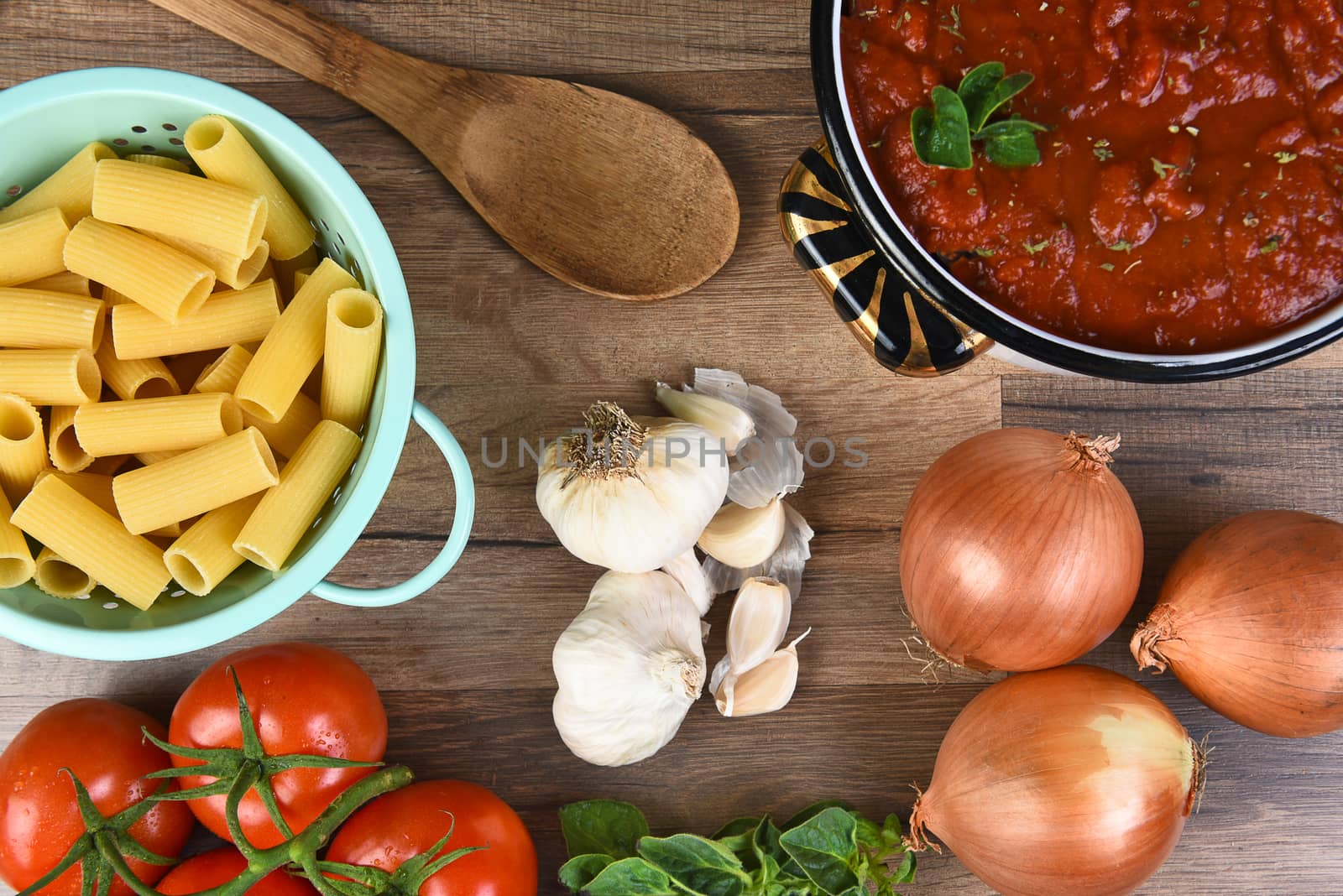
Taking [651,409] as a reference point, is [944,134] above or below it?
above

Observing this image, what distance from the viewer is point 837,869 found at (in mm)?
1197

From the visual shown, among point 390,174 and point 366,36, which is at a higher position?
point 366,36

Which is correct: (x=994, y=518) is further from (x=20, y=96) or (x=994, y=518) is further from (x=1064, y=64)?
(x=20, y=96)

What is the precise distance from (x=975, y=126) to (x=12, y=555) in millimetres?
1058

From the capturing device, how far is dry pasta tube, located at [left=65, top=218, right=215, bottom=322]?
1.01 meters

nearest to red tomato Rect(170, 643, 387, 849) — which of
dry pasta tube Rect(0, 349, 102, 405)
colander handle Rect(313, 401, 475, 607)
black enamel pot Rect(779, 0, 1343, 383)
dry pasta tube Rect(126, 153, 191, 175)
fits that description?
colander handle Rect(313, 401, 475, 607)

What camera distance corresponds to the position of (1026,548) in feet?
3.76

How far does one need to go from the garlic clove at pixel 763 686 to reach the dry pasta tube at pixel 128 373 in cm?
78

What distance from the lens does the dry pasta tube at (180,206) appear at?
100cm

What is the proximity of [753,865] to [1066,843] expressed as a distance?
0.39 metres

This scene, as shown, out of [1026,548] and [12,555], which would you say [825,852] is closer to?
[1026,548]

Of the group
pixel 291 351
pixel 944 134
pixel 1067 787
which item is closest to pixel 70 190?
pixel 291 351

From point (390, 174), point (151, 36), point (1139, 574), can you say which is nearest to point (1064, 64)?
point (1139, 574)

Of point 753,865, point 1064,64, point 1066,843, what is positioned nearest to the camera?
point 1064,64
